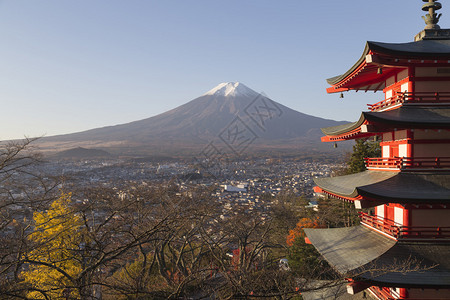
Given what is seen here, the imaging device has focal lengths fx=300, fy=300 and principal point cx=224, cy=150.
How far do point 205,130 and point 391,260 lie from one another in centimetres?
9130

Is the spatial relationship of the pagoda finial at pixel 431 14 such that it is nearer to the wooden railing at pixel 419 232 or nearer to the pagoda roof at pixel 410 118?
the pagoda roof at pixel 410 118

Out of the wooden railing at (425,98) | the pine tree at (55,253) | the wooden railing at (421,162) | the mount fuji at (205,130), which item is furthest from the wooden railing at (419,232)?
the mount fuji at (205,130)

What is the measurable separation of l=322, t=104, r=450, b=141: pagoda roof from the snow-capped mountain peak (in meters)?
125

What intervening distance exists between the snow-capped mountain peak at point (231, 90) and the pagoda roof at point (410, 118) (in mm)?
125294

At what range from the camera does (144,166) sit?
61.8 metres

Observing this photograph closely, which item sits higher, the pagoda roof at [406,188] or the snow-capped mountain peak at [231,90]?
the snow-capped mountain peak at [231,90]

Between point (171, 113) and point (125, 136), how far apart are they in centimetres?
2392

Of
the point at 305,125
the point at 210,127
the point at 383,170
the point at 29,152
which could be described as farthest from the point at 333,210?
the point at 305,125

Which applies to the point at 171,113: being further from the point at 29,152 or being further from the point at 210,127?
the point at 29,152

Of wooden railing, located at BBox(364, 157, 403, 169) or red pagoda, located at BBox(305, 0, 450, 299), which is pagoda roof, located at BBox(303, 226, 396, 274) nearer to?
red pagoda, located at BBox(305, 0, 450, 299)

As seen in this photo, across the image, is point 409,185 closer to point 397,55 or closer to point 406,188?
point 406,188

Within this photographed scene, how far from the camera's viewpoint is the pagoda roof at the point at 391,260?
556 cm

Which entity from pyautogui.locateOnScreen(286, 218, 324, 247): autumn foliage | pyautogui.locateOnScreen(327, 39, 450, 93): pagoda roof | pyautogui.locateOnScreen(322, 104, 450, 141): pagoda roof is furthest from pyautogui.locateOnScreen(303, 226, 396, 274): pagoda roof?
pyautogui.locateOnScreen(286, 218, 324, 247): autumn foliage

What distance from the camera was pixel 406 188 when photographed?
610 centimetres
